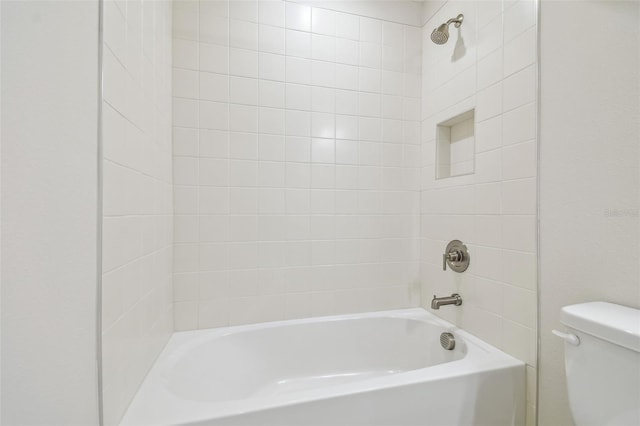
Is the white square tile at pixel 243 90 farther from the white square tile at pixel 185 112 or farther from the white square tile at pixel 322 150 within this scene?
the white square tile at pixel 322 150

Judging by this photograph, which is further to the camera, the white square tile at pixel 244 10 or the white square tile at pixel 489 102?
the white square tile at pixel 244 10

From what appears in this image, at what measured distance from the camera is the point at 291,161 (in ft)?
5.18

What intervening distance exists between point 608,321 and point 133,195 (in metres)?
1.42

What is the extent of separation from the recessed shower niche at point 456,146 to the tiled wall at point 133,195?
1466 mm

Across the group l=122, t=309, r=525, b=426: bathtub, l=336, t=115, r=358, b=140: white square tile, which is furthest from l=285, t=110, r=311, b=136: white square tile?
l=122, t=309, r=525, b=426: bathtub

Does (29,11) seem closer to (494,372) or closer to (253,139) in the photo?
(253,139)

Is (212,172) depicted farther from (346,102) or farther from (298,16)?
(298,16)

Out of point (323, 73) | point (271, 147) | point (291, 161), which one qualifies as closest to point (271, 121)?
point (271, 147)

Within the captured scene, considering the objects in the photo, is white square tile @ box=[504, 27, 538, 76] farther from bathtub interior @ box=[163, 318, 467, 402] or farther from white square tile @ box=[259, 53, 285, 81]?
bathtub interior @ box=[163, 318, 467, 402]

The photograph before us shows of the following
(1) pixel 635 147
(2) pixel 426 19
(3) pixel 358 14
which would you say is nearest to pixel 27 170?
(1) pixel 635 147

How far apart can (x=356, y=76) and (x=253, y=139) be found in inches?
29.3

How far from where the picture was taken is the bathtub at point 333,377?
34.6 inches

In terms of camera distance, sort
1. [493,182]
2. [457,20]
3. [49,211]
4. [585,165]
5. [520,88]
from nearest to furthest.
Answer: [49,211]
[585,165]
[520,88]
[493,182]
[457,20]

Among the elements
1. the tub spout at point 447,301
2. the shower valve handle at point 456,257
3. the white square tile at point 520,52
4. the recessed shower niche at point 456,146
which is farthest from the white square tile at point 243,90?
the tub spout at point 447,301
